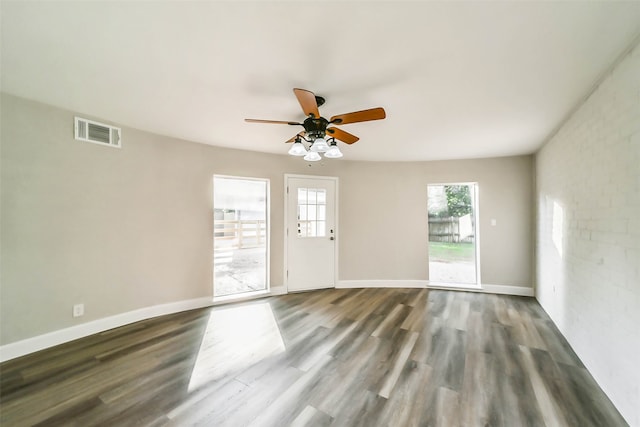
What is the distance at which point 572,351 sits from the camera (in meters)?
2.38

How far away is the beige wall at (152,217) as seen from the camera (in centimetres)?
227

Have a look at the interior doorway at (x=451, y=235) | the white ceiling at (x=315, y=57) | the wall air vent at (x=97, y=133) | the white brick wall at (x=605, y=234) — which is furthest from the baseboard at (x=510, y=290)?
the wall air vent at (x=97, y=133)

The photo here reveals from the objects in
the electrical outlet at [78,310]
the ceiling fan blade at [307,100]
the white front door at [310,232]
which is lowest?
the electrical outlet at [78,310]

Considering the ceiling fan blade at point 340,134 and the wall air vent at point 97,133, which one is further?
the wall air vent at point 97,133

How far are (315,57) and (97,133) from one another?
2.67 meters

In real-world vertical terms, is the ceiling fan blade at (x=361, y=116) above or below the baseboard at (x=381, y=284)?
above

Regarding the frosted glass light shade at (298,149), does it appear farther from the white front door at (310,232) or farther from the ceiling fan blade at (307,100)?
Answer: the white front door at (310,232)

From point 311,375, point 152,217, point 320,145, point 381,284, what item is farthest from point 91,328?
point 381,284

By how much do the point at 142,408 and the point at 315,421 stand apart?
1190 millimetres

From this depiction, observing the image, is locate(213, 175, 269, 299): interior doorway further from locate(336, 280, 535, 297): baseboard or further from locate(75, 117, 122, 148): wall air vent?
locate(75, 117, 122, 148): wall air vent

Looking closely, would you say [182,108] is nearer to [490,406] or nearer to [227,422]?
[227,422]

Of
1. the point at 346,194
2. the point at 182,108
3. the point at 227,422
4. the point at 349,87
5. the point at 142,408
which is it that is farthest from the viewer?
the point at 346,194

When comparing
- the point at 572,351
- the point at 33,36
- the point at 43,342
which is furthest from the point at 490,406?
the point at 43,342

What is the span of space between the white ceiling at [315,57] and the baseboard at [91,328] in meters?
2.27
